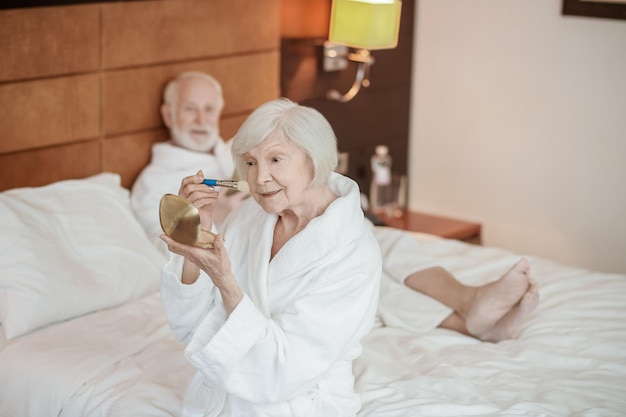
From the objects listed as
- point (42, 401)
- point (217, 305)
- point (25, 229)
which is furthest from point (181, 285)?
point (25, 229)

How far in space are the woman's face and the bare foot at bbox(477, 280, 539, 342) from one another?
86 centimetres

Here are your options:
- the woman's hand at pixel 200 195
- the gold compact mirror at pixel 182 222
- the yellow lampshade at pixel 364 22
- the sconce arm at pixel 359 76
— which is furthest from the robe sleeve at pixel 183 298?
the sconce arm at pixel 359 76

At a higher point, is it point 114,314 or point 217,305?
point 217,305

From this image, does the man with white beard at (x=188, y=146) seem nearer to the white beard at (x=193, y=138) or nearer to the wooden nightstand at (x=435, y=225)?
the white beard at (x=193, y=138)

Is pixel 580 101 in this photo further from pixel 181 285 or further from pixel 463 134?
pixel 181 285

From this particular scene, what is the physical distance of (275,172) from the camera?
217 centimetres

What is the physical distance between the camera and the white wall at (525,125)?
13.2 feet

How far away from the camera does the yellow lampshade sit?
346cm

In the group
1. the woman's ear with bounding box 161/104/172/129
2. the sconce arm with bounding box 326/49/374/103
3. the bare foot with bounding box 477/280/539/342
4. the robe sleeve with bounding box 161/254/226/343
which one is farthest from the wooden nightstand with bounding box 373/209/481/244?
the robe sleeve with bounding box 161/254/226/343

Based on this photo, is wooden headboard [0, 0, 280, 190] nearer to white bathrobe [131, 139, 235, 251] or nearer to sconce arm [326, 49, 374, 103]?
white bathrobe [131, 139, 235, 251]

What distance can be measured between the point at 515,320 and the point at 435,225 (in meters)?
1.46

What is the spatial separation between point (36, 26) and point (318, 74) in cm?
138

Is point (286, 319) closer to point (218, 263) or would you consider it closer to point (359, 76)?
point (218, 263)

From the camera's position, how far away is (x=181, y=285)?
7.14 feet
